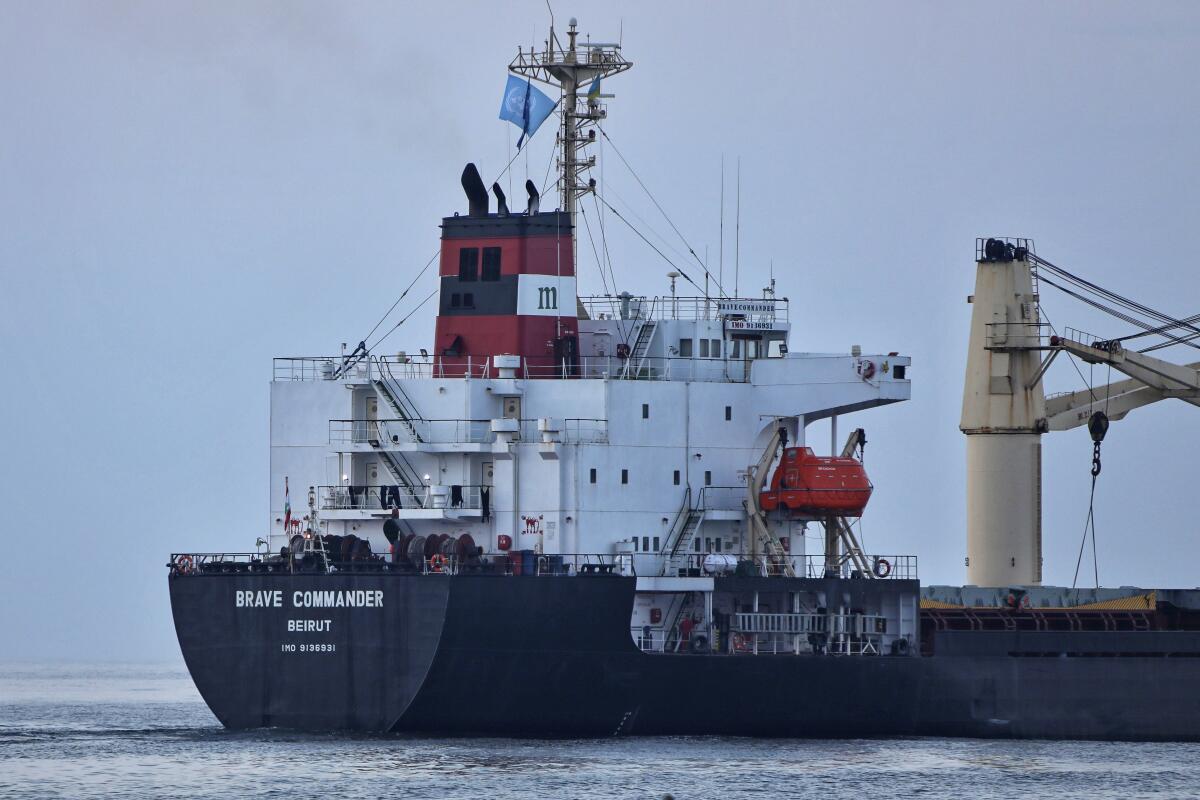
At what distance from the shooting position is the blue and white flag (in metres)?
46.0

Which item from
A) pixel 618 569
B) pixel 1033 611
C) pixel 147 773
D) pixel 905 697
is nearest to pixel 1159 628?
pixel 1033 611

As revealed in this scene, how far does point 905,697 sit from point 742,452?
536cm

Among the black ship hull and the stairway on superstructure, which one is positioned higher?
the stairway on superstructure

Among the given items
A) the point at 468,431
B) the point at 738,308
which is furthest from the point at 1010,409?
the point at 468,431

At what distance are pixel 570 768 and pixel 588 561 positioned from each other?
5496mm

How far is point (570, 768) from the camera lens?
37.3 m

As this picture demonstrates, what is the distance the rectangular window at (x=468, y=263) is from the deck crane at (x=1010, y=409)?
44.0ft

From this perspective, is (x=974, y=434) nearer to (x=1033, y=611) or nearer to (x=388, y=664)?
(x=1033, y=611)

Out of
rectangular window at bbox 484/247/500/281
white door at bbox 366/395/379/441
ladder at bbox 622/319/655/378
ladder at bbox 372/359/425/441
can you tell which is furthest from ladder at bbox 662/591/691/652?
rectangular window at bbox 484/247/500/281

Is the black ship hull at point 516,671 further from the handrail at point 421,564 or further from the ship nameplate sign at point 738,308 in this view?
the ship nameplate sign at point 738,308

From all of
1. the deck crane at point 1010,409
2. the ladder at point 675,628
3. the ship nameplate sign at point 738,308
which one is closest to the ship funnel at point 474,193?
the ship nameplate sign at point 738,308

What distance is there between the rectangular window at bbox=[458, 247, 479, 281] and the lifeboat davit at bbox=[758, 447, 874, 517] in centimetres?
658

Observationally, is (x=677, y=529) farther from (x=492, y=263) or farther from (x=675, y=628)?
(x=492, y=263)

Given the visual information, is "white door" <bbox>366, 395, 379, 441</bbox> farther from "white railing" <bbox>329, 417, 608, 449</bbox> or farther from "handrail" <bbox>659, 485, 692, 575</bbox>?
"handrail" <bbox>659, 485, 692, 575</bbox>
